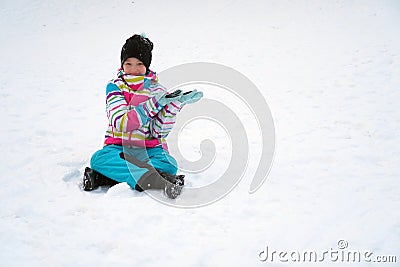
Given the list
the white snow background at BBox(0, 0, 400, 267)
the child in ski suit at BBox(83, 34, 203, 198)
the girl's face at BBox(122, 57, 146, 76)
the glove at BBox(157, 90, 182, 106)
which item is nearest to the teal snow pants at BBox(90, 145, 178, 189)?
the child in ski suit at BBox(83, 34, 203, 198)

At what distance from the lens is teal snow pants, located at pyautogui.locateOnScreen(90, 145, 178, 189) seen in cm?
269

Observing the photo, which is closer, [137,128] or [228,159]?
[137,128]

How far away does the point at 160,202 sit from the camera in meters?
2.55

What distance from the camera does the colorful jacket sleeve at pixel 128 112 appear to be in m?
2.79

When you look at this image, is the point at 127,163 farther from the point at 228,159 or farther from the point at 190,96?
the point at 228,159

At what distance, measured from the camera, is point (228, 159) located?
339 cm

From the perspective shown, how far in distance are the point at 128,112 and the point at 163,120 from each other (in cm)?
32

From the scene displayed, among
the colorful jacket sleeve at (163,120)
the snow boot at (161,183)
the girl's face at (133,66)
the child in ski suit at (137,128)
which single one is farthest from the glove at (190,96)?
the snow boot at (161,183)

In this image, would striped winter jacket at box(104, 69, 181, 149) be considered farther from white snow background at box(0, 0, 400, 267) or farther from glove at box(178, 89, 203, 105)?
white snow background at box(0, 0, 400, 267)

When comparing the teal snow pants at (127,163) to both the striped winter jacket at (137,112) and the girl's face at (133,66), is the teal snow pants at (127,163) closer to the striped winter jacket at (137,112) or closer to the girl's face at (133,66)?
the striped winter jacket at (137,112)

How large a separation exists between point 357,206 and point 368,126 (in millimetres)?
1698

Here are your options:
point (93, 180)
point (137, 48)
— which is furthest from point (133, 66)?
point (93, 180)

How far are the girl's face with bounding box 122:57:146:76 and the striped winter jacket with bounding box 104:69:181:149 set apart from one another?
50mm

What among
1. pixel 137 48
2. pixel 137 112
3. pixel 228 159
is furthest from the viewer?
pixel 228 159
